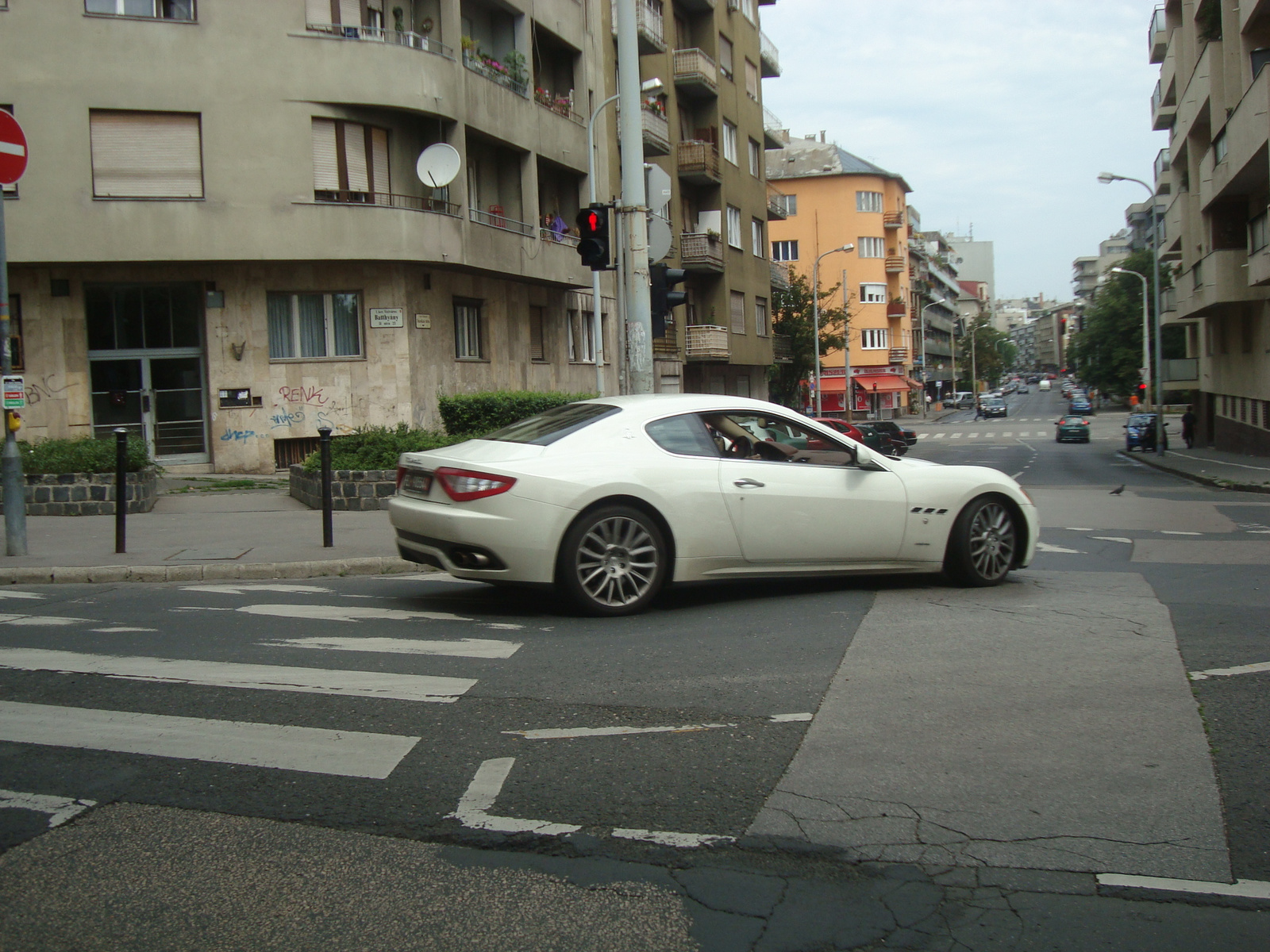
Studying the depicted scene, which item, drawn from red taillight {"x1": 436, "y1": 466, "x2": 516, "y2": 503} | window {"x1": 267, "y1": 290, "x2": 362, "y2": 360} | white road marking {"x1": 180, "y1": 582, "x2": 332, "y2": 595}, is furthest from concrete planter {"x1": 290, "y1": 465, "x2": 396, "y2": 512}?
window {"x1": 267, "y1": 290, "x2": 362, "y2": 360}

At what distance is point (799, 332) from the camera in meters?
65.3

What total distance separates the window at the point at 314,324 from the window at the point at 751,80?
94.0ft

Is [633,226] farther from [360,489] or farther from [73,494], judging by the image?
[73,494]

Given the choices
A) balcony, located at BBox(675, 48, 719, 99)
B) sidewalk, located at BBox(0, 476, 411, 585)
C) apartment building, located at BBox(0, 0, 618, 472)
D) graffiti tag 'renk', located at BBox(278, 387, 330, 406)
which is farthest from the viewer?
balcony, located at BBox(675, 48, 719, 99)

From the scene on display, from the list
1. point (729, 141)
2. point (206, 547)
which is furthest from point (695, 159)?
point (206, 547)

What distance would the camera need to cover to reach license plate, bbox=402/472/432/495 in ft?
25.3

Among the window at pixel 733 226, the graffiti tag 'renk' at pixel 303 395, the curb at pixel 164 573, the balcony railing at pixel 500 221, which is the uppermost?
the window at pixel 733 226

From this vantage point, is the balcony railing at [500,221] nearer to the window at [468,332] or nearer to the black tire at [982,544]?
the window at [468,332]

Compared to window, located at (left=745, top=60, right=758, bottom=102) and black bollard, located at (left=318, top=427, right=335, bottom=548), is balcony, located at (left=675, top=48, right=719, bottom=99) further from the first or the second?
black bollard, located at (left=318, top=427, right=335, bottom=548)

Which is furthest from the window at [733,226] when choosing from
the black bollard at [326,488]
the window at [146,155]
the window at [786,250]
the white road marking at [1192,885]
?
the window at [786,250]

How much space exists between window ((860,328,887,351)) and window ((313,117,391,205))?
7205 centimetres

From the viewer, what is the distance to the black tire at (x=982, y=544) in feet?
28.4

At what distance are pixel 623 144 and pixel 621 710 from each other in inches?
357

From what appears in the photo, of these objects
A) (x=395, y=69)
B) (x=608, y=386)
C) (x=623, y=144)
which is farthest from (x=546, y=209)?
(x=623, y=144)
